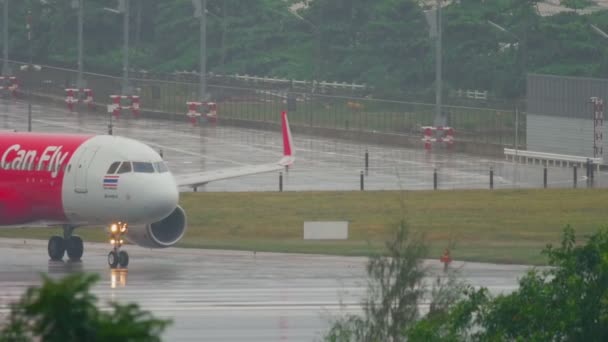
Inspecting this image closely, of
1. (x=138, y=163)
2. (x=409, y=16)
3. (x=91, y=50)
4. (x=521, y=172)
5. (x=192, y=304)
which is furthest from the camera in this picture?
(x=91, y=50)

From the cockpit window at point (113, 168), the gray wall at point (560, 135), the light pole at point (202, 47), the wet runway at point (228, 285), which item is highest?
the light pole at point (202, 47)

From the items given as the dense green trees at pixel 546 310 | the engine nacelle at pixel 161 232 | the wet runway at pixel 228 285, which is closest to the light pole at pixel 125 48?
the wet runway at pixel 228 285

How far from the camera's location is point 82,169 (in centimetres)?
3856

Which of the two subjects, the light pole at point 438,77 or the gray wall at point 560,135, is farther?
the light pole at point 438,77

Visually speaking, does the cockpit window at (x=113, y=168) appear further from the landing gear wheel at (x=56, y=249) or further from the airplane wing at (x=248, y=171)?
the airplane wing at (x=248, y=171)

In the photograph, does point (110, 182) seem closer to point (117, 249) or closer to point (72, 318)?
point (117, 249)

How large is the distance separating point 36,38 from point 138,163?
249 feet

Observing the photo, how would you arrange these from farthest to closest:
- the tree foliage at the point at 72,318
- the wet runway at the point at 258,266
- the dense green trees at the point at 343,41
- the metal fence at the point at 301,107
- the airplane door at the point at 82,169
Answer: the dense green trees at the point at 343,41, the metal fence at the point at 301,107, the airplane door at the point at 82,169, the wet runway at the point at 258,266, the tree foliage at the point at 72,318

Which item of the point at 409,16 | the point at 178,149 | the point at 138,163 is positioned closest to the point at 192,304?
the point at 138,163

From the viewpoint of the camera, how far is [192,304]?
3114cm

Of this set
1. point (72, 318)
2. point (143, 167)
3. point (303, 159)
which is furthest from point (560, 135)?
point (72, 318)

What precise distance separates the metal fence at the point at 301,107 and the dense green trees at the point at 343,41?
315cm

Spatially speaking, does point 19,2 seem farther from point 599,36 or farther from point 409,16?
point 599,36

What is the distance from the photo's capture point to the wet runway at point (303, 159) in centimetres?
5938
